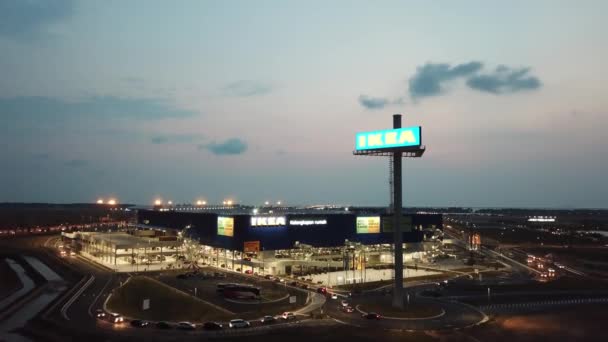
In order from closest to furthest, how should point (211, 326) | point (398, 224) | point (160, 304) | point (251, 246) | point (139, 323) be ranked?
point (211, 326) → point (139, 323) → point (398, 224) → point (160, 304) → point (251, 246)

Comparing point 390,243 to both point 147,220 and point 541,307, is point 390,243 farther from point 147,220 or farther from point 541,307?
Answer: point 147,220

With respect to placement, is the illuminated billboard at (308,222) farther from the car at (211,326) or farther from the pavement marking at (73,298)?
the car at (211,326)

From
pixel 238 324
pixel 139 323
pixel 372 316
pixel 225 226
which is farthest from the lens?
pixel 225 226

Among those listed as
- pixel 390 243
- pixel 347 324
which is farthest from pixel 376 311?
pixel 390 243

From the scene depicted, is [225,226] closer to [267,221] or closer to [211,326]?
[267,221]

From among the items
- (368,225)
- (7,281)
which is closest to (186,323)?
(7,281)

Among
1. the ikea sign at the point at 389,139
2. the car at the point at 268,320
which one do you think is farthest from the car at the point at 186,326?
the ikea sign at the point at 389,139
